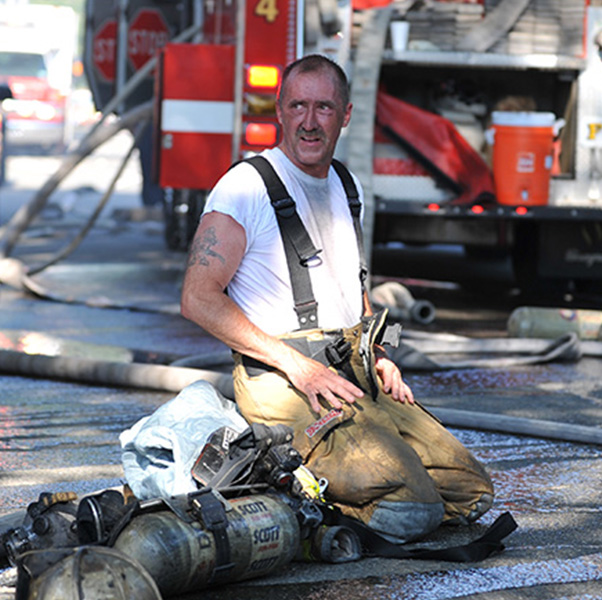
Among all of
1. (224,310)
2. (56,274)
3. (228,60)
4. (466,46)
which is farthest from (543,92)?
(224,310)

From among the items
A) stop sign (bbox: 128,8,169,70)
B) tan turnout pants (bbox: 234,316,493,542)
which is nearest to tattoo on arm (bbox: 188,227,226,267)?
tan turnout pants (bbox: 234,316,493,542)

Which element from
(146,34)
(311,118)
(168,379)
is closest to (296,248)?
(311,118)

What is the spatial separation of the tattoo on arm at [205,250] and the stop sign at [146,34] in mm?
8083

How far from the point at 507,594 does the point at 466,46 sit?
5240 millimetres

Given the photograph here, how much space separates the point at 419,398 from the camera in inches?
225

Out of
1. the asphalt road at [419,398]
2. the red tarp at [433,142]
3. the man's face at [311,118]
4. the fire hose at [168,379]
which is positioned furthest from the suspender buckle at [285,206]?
the red tarp at [433,142]

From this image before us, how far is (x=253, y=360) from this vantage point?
3705mm

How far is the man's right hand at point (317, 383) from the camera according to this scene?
353cm

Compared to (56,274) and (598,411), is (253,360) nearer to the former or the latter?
(598,411)

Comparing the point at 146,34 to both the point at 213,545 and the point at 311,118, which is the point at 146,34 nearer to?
the point at 311,118

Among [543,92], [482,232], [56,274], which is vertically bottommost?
[56,274]

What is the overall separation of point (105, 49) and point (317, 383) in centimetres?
892

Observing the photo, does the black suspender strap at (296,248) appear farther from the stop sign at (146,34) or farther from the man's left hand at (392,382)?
the stop sign at (146,34)

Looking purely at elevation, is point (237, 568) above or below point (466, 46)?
below
